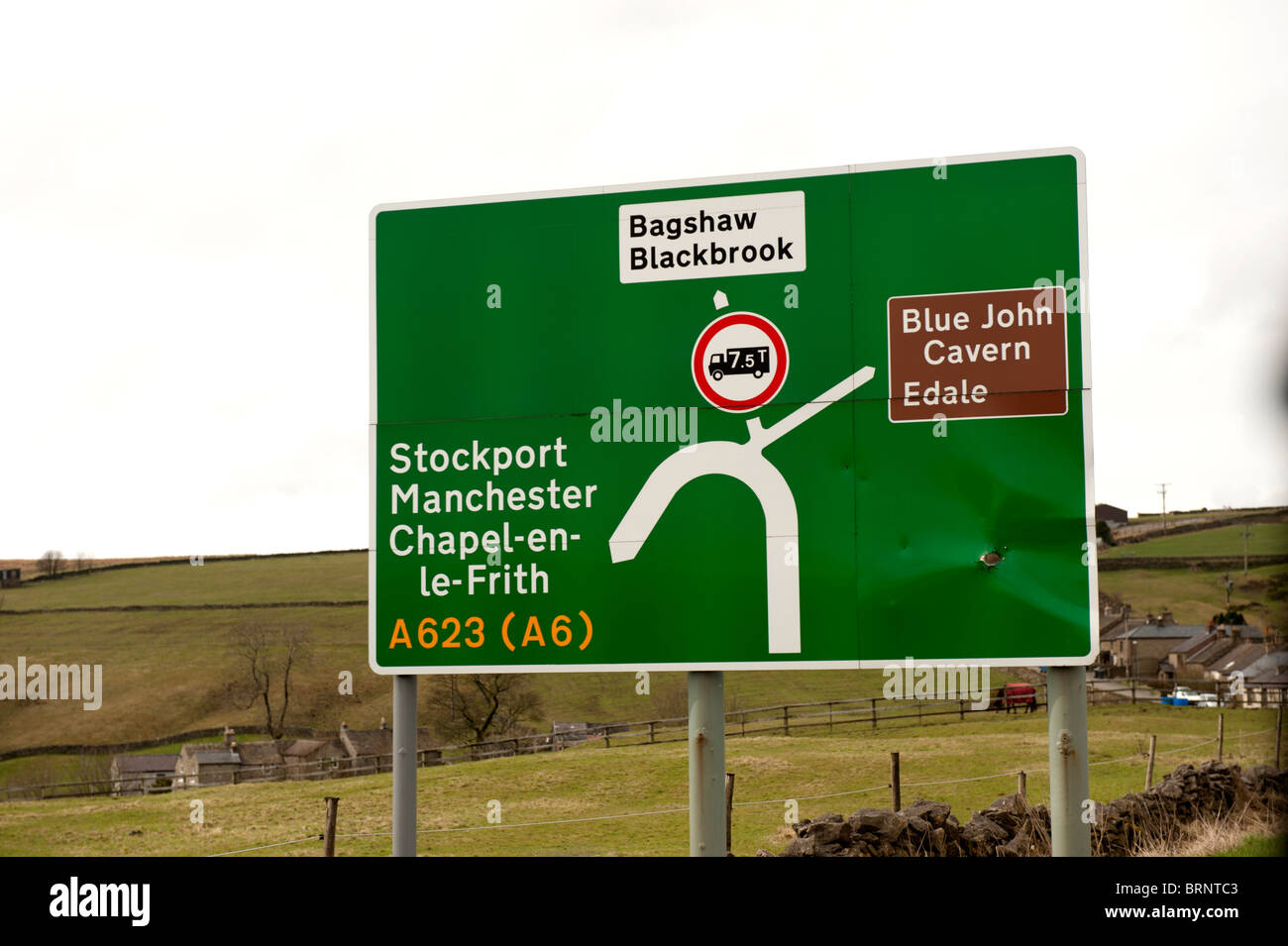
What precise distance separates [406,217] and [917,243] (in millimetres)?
3151

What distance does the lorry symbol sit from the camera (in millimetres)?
6371

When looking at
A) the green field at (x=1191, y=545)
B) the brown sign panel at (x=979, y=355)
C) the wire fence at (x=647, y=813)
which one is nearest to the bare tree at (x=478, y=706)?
the wire fence at (x=647, y=813)

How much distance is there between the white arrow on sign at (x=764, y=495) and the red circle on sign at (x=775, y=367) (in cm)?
12

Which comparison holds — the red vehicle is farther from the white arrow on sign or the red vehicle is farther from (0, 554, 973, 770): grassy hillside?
the white arrow on sign

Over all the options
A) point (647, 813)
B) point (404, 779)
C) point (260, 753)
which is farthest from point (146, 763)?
point (404, 779)

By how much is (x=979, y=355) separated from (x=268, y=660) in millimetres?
109286

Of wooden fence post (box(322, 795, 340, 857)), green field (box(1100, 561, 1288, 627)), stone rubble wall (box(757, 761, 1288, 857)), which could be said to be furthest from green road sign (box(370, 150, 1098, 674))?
green field (box(1100, 561, 1288, 627))

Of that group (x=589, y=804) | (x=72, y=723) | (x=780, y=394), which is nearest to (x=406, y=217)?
(x=780, y=394)

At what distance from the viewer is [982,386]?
244 inches

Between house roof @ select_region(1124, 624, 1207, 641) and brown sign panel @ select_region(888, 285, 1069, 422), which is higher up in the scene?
brown sign panel @ select_region(888, 285, 1069, 422)

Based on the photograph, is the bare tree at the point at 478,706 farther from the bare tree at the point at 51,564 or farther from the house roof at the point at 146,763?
the bare tree at the point at 51,564

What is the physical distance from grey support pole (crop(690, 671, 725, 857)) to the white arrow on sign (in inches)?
18.6

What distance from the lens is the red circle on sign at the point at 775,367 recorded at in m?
6.36
